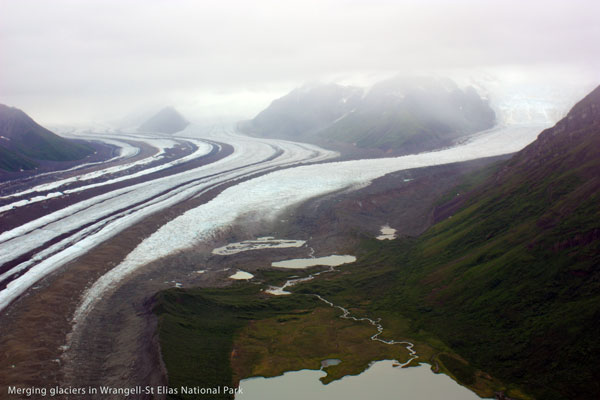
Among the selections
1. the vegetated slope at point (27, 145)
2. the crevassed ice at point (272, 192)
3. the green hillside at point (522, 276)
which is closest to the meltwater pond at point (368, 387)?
the green hillside at point (522, 276)

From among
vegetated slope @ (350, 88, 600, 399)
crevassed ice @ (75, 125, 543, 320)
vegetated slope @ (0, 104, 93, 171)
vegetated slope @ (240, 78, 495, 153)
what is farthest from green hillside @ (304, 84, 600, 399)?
vegetated slope @ (0, 104, 93, 171)

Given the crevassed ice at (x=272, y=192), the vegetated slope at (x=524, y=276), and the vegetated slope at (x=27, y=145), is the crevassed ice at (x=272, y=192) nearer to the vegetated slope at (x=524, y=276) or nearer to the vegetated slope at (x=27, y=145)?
the vegetated slope at (x=524, y=276)

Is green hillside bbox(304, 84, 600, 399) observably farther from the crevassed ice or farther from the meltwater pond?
the crevassed ice

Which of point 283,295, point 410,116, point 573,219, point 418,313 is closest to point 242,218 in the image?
point 283,295

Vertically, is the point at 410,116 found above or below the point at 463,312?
above

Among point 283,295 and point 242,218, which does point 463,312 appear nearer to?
point 283,295

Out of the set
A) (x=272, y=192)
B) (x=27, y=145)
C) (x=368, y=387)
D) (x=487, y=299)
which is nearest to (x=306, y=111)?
A: (x=27, y=145)
